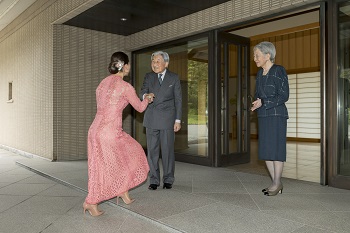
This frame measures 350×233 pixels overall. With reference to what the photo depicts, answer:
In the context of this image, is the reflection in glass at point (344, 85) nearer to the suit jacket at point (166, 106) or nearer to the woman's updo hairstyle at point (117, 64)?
the suit jacket at point (166, 106)

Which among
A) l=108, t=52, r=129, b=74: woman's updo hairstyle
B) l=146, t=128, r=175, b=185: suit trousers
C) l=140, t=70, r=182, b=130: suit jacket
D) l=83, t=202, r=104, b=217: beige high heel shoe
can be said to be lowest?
l=83, t=202, r=104, b=217: beige high heel shoe

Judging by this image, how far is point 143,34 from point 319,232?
4854 mm

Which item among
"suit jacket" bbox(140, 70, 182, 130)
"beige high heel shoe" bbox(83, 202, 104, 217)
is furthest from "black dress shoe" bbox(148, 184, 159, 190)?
"beige high heel shoe" bbox(83, 202, 104, 217)

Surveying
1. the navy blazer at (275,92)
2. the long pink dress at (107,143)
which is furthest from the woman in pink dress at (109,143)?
the navy blazer at (275,92)

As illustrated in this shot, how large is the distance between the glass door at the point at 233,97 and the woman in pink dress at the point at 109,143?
2.54m

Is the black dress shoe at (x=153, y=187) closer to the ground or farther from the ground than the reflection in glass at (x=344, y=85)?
closer to the ground

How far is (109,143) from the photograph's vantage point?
2.75 metres

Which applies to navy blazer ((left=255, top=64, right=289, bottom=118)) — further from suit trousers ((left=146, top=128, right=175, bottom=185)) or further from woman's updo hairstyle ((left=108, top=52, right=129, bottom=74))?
woman's updo hairstyle ((left=108, top=52, right=129, bottom=74))

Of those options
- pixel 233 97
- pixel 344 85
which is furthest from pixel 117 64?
pixel 233 97

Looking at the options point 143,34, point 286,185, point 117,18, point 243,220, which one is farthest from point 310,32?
point 243,220

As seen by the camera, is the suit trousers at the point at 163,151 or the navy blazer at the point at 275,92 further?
Result: the suit trousers at the point at 163,151

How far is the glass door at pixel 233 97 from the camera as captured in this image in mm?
5156

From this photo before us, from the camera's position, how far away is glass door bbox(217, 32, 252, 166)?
5.16 m

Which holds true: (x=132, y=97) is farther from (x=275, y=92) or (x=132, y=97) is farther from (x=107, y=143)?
(x=275, y=92)
